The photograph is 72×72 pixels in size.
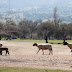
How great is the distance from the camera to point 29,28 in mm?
129125

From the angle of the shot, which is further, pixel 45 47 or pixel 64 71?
pixel 45 47

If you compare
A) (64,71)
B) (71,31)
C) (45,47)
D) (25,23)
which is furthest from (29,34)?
(64,71)

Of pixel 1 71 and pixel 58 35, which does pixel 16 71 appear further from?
pixel 58 35

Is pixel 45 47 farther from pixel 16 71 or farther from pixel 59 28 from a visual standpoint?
pixel 59 28

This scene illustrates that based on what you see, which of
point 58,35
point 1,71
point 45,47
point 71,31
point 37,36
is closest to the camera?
point 1,71

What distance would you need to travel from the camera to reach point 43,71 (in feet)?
52.1

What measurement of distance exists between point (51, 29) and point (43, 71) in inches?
3598

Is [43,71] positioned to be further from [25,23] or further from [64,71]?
[25,23]

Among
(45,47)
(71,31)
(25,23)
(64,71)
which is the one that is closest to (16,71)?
(64,71)

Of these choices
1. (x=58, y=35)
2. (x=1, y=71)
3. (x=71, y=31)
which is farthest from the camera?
(x=58, y=35)

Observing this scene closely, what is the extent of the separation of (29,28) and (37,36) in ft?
28.8

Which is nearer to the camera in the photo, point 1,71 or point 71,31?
point 1,71

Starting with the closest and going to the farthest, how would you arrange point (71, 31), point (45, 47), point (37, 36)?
point (45, 47)
point (71, 31)
point (37, 36)

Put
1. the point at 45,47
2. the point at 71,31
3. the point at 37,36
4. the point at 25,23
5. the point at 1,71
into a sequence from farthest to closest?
1. the point at 25,23
2. the point at 37,36
3. the point at 71,31
4. the point at 45,47
5. the point at 1,71
